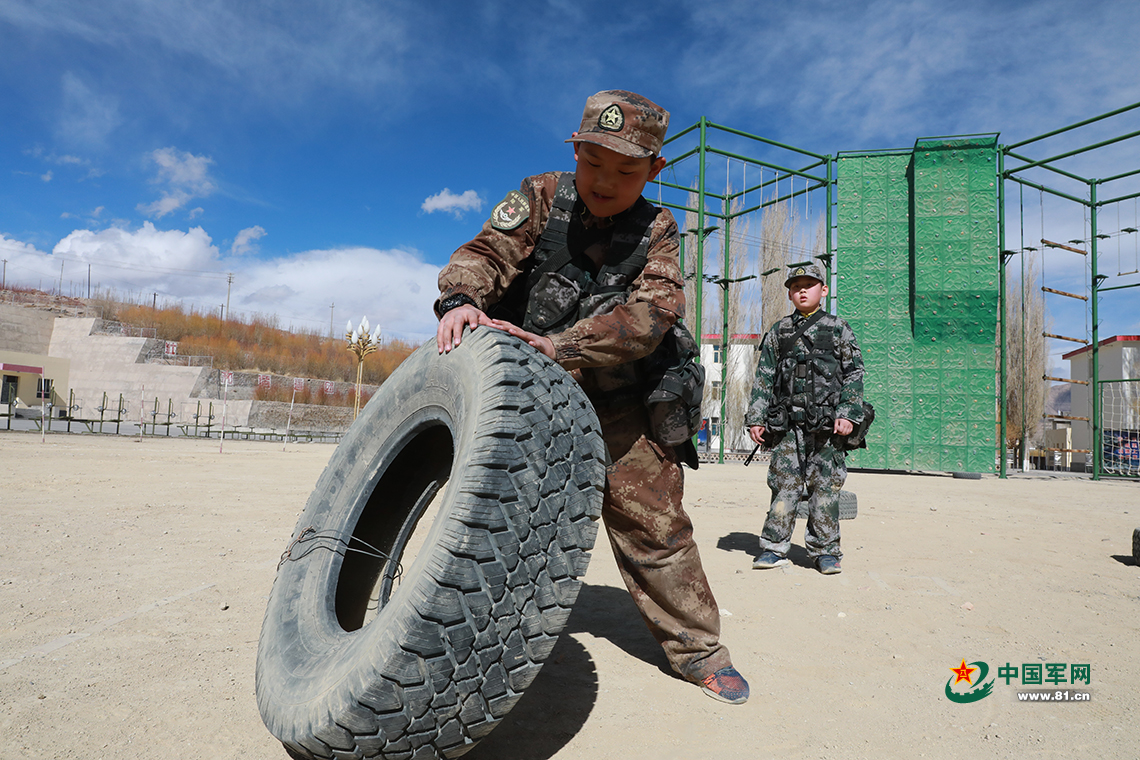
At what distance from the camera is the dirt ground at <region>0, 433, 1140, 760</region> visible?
160cm

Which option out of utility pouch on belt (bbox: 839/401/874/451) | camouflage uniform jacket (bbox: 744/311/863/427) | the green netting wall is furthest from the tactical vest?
the green netting wall

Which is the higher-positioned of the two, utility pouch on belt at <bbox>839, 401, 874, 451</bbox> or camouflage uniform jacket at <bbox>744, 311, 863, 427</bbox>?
camouflage uniform jacket at <bbox>744, 311, 863, 427</bbox>

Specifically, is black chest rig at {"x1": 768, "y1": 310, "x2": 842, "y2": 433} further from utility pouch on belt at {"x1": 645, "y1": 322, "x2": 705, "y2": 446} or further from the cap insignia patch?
the cap insignia patch

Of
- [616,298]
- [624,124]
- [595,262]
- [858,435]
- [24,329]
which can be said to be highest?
[24,329]

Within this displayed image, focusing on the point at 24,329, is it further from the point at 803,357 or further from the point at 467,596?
the point at 467,596

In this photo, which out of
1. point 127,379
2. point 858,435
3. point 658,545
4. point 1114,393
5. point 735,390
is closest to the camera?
point 658,545

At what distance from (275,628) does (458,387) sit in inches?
32.1

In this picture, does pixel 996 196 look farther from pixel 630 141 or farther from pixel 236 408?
pixel 236 408

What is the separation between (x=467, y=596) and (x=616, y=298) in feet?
3.79

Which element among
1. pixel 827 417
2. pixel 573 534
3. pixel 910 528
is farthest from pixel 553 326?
pixel 910 528

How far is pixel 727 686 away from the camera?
1.91 meters

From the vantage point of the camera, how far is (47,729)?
154cm

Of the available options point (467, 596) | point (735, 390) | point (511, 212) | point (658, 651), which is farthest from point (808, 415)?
point (735, 390)

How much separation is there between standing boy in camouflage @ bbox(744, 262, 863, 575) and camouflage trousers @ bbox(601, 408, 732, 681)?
6.21ft
